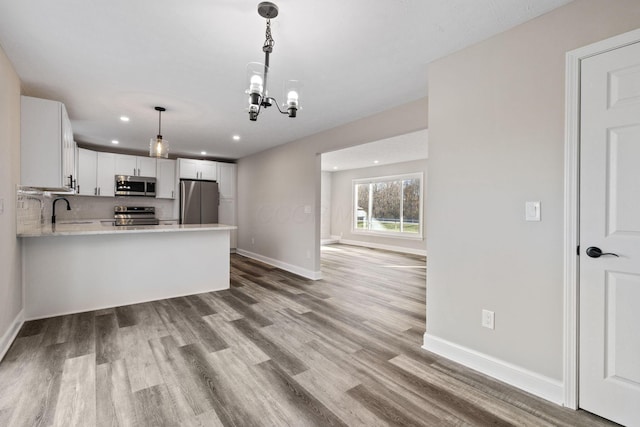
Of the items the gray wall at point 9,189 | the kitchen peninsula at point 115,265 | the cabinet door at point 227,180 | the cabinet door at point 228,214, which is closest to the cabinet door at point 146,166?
the cabinet door at point 227,180

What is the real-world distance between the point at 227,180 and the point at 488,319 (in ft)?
20.7

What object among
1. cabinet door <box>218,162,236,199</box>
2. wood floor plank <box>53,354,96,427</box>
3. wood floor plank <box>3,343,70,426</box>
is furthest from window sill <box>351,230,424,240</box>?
wood floor plank <box>3,343,70,426</box>

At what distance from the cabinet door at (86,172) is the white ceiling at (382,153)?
15.2 feet

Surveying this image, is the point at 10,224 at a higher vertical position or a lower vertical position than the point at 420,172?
lower

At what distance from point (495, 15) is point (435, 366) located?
2.44 meters

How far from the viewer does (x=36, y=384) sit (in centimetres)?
192

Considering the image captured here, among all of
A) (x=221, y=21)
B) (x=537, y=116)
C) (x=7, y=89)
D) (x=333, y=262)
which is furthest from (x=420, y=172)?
(x=7, y=89)

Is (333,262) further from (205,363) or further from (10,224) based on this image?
(10,224)

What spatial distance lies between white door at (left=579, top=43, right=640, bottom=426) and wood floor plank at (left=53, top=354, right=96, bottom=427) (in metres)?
2.86

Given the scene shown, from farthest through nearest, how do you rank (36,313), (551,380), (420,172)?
(420,172)
(36,313)
(551,380)

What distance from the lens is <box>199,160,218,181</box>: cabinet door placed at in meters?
6.70

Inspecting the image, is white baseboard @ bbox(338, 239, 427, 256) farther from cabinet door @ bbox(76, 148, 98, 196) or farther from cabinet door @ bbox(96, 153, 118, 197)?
cabinet door @ bbox(76, 148, 98, 196)

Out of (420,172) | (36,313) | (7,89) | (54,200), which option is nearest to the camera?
(7,89)

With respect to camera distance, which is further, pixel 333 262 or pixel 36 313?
pixel 333 262
